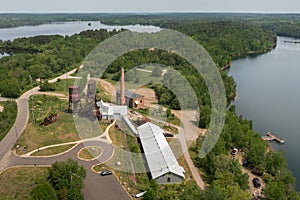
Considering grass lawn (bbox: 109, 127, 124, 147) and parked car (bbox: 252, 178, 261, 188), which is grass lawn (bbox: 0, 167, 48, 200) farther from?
parked car (bbox: 252, 178, 261, 188)

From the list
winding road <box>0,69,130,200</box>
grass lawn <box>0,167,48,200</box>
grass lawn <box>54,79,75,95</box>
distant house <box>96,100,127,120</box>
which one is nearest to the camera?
→ grass lawn <box>0,167,48,200</box>

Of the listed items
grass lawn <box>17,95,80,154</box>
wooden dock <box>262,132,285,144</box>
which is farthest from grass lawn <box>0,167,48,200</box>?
wooden dock <box>262,132,285,144</box>

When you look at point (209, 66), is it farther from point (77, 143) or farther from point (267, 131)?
point (77, 143)

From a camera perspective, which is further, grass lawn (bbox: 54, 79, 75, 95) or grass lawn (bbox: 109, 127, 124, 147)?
grass lawn (bbox: 54, 79, 75, 95)

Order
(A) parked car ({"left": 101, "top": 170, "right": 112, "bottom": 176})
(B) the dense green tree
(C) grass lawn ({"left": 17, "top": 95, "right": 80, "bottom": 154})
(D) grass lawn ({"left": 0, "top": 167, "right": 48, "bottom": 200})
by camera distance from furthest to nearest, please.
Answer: (C) grass lawn ({"left": 17, "top": 95, "right": 80, "bottom": 154}) < (A) parked car ({"left": 101, "top": 170, "right": 112, "bottom": 176}) < (D) grass lawn ({"left": 0, "top": 167, "right": 48, "bottom": 200}) < (B) the dense green tree

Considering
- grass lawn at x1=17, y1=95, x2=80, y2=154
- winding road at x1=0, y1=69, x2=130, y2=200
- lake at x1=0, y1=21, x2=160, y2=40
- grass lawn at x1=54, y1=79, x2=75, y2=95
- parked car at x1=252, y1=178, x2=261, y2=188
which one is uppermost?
lake at x1=0, y1=21, x2=160, y2=40

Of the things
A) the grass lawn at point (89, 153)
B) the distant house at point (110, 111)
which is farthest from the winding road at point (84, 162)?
the distant house at point (110, 111)
